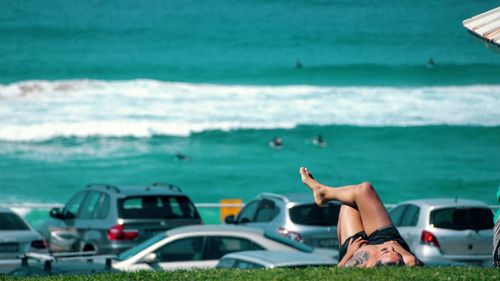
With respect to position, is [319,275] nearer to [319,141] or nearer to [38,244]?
[38,244]

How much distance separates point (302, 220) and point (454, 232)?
8.08 ft

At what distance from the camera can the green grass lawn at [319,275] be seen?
23.7 feet

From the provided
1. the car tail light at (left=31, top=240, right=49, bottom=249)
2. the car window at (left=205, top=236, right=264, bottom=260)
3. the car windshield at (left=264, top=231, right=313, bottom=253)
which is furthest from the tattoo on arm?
the car tail light at (left=31, top=240, right=49, bottom=249)

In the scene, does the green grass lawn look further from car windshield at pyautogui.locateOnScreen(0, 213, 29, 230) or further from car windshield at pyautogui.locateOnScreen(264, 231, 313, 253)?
car windshield at pyautogui.locateOnScreen(0, 213, 29, 230)

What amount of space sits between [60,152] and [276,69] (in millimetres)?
13464

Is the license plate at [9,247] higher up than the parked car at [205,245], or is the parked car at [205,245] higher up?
the parked car at [205,245]

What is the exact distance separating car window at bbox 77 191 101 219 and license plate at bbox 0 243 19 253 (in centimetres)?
212

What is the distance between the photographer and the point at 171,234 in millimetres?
14680

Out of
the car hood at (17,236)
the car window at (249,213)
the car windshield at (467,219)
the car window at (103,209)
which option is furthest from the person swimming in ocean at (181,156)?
the car hood at (17,236)

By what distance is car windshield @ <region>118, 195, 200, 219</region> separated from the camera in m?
17.8

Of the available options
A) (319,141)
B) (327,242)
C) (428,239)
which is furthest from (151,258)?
(319,141)

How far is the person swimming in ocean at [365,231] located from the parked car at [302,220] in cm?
980

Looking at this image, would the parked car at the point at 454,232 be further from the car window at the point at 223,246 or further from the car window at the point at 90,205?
the car window at the point at 90,205

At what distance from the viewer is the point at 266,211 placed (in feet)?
63.7
